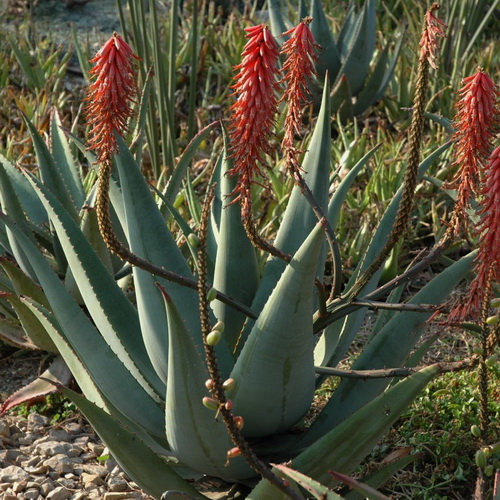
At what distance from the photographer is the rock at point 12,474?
222cm

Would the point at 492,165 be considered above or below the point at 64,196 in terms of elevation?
above

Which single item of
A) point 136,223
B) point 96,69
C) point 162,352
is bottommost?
point 162,352

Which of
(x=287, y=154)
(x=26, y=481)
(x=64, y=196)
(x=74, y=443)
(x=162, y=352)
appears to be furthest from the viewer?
(x=64, y=196)

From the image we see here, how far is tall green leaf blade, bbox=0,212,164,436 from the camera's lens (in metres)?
1.83

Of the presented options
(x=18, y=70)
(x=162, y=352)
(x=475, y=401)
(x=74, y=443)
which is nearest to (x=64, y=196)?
(x=74, y=443)

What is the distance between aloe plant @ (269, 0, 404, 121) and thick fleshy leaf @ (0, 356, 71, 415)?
2.36 metres

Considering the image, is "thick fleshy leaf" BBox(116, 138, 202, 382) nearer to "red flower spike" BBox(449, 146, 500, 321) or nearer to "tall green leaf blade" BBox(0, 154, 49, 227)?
"red flower spike" BBox(449, 146, 500, 321)

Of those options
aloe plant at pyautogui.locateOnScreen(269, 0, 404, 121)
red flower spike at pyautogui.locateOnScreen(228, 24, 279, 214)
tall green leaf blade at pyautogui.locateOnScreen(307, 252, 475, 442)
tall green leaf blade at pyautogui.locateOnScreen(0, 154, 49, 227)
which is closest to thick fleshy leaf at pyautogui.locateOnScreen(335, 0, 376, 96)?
aloe plant at pyautogui.locateOnScreen(269, 0, 404, 121)

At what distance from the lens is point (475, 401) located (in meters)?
2.44

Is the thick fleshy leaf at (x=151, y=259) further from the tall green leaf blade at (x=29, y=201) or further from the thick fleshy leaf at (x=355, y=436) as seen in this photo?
the tall green leaf blade at (x=29, y=201)

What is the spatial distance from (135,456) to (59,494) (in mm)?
532

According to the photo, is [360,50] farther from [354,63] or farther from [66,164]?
[66,164]

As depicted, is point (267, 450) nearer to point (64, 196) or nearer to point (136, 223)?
point (136, 223)

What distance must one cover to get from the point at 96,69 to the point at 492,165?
705 millimetres
